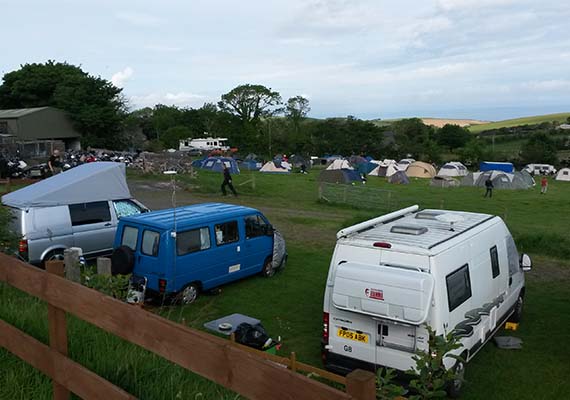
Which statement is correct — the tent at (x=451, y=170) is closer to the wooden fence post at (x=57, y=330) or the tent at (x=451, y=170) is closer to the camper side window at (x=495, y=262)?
the camper side window at (x=495, y=262)

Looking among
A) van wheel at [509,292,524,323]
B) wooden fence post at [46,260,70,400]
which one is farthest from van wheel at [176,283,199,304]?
wooden fence post at [46,260,70,400]

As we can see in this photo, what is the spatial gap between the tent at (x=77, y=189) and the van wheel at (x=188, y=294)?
347cm

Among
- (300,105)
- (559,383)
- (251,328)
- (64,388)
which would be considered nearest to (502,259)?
(559,383)

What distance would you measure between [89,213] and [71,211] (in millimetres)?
443

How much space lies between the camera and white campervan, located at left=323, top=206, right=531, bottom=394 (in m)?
6.11

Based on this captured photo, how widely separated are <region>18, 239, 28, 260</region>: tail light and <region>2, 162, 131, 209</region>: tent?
80 centimetres

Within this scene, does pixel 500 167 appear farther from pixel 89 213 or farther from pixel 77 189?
pixel 77 189

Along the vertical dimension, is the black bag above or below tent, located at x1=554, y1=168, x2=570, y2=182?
above

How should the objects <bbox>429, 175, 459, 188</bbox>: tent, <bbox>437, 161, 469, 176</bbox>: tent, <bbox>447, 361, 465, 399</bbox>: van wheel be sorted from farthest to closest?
<bbox>437, 161, 469, 176</bbox>: tent, <bbox>429, 175, 459, 188</bbox>: tent, <bbox>447, 361, 465, 399</bbox>: van wheel

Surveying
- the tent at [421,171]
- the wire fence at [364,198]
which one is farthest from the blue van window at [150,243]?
the tent at [421,171]

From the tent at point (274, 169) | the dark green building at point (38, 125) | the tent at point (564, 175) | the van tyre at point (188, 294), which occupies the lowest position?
the tent at point (564, 175)

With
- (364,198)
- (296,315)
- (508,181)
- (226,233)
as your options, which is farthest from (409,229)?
(508,181)

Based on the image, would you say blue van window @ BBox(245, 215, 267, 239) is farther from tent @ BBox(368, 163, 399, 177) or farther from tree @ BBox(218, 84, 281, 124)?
tree @ BBox(218, 84, 281, 124)

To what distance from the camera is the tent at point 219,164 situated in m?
41.5
